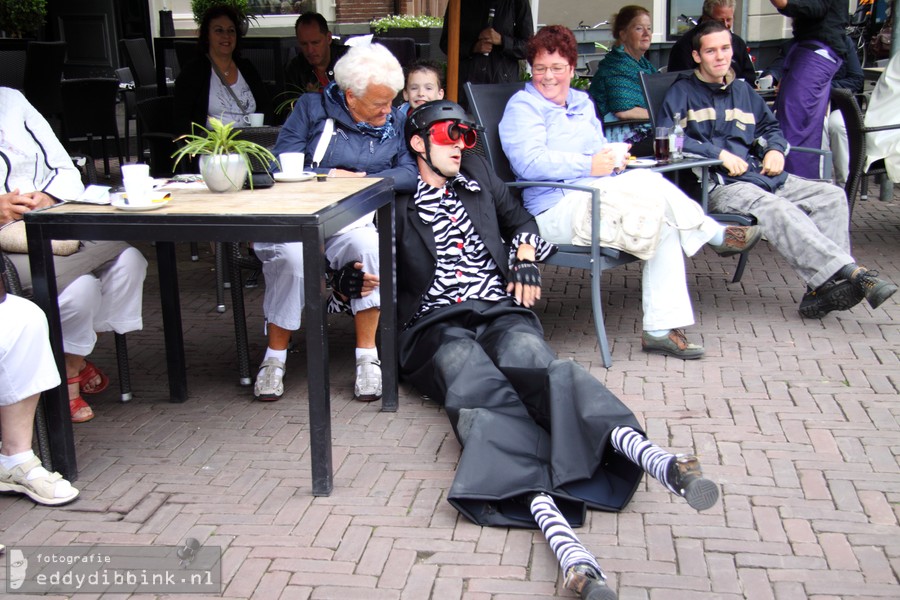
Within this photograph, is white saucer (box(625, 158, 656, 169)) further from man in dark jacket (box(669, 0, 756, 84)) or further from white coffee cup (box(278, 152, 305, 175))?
man in dark jacket (box(669, 0, 756, 84))

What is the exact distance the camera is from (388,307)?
3.73 m

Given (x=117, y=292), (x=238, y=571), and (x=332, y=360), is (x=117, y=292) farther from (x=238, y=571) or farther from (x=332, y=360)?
(x=238, y=571)

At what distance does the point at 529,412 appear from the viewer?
3.20m

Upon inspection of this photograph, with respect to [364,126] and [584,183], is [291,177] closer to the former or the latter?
[364,126]

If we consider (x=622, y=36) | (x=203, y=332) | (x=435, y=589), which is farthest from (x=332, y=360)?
(x=622, y=36)

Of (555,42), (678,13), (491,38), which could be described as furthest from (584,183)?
(678,13)

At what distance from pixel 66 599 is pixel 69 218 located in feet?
3.57

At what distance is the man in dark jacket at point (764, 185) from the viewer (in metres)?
4.57

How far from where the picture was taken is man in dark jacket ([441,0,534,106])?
23.3 feet

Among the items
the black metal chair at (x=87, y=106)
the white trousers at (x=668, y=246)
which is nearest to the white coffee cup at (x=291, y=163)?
the white trousers at (x=668, y=246)

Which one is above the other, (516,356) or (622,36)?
(622,36)

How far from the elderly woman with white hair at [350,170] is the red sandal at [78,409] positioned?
2.08 feet

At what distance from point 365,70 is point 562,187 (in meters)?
1.00

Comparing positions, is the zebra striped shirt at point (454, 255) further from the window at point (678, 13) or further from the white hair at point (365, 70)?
the window at point (678, 13)
